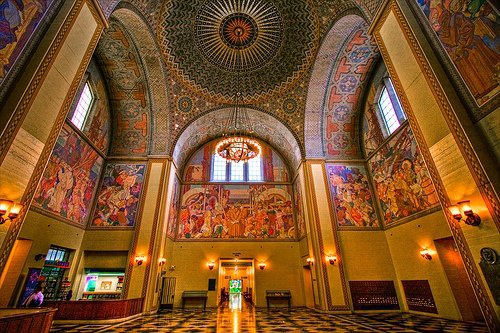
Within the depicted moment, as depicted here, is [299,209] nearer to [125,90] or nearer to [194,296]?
[194,296]

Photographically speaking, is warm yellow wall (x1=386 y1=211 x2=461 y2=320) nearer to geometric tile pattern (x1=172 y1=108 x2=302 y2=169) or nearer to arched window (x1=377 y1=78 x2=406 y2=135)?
arched window (x1=377 y1=78 x2=406 y2=135)

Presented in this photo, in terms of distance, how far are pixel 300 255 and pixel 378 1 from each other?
39.5 feet

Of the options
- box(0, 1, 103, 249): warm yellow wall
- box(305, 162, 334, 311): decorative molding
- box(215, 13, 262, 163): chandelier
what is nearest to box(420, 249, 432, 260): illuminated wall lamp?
box(305, 162, 334, 311): decorative molding

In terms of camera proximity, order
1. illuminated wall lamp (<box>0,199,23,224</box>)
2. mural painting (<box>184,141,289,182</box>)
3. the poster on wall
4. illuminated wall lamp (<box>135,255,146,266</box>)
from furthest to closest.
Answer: mural painting (<box>184,141,289,182</box>), illuminated wall lamp (<box>135,255,146,266</box>), the poster on wall, illuminated wall lamp (<box>0,199,23,224</box>)

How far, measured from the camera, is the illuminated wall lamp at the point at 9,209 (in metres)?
3.98

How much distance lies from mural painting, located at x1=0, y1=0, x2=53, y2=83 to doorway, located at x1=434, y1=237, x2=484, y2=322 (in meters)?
12.5

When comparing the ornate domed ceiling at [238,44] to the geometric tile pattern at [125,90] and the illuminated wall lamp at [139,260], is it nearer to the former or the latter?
the geometric tile pattern at [125,90]

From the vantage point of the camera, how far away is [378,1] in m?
6.57

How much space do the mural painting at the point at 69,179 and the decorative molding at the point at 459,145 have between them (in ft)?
37.7

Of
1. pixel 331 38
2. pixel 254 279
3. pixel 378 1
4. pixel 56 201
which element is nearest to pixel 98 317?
pixel 56 201

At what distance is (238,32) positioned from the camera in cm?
1102

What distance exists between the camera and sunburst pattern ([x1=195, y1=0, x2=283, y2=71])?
33.9 feet

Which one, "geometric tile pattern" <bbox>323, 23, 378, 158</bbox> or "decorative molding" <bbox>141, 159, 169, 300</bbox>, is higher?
"geometric tile pattern" <bbox>323, 23, 378, 158</bbox>

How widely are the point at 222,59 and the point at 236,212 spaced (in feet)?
28.5
